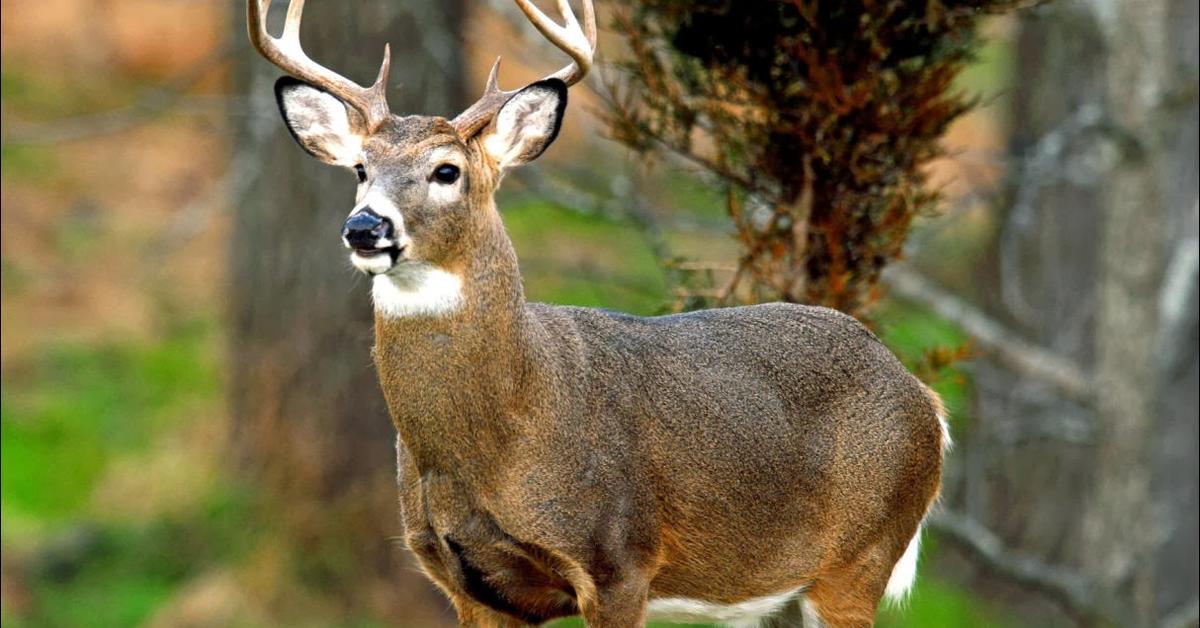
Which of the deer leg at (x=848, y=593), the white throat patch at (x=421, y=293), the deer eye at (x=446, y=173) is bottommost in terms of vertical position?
the deer leg at (x=848, y=593)

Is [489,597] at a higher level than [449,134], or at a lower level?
lower

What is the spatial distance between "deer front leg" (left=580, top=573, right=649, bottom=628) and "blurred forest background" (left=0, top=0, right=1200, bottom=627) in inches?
73.1

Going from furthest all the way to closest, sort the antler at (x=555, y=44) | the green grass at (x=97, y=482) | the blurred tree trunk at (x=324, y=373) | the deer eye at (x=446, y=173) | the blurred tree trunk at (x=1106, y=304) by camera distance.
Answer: the green grass at (x=97, y=482)
the blurred tree trunk at (x=324, y=373)
the blurred tree trunk at (x=1106, y=304)
the antler at (x=555, y=44)
the deer eye at (x=446, y=173)

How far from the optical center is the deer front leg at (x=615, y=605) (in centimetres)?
549

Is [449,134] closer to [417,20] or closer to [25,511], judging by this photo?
[417,20]

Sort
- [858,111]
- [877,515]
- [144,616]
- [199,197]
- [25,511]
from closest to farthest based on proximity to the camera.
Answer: [877,515] < [858,111] < [144,616] < [25,511] < [199,197]

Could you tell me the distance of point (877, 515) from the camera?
617 cm

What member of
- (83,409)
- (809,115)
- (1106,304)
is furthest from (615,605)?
(83,409)

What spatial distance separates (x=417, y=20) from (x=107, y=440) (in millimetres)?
5343

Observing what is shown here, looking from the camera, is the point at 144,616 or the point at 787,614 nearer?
the point at 787,614

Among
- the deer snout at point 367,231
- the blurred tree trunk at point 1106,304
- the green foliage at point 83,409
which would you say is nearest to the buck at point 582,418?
the deer snout at point 367,231

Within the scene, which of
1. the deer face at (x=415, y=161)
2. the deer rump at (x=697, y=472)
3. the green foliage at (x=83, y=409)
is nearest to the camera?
the deer face at (x=415, y=161)

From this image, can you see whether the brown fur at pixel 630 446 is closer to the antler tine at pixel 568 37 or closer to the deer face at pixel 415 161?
the deer face at pixel 415 161

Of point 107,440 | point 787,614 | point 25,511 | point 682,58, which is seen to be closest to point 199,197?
point 107,440
